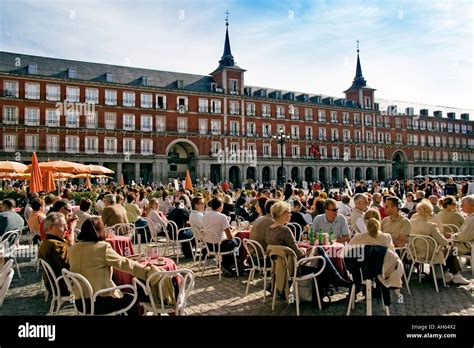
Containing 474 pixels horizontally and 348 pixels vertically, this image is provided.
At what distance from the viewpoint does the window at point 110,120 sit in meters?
35.5

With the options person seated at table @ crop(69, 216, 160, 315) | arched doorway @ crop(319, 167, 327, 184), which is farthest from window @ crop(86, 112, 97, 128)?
person seated at table @ crop(69, 216, 160, 315)

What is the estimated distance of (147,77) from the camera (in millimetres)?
38344

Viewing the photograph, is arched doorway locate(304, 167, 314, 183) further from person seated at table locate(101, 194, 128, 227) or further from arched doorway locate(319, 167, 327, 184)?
person seated at table locate(101, 194, 128, 227)

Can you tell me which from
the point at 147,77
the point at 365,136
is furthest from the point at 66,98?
the point at 365,136

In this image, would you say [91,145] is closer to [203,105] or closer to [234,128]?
[203,105]

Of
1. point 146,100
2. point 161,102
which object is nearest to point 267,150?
point 161,102

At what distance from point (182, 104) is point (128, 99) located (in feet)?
18.8

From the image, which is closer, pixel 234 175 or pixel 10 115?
pixel 10 115

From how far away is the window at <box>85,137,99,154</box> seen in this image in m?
34.4

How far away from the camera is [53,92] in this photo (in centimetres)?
3306

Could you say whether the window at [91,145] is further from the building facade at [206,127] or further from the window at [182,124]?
the window at [182,124]

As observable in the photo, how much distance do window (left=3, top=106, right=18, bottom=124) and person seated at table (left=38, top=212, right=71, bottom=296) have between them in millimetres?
32878

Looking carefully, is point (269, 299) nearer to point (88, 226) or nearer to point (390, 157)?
point (88, 226)

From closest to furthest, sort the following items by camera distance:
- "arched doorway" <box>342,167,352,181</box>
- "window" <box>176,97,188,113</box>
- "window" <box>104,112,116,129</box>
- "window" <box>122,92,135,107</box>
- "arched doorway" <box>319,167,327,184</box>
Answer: "window" <box>104,112,116,129</box>
"window" <box>122,92,135,107</box>
"window" <box>176,97,188,113</box>
"arched doorway" <box>319,167,327,184</box>
"arched doorway" <box>342,167,352,181</box>
